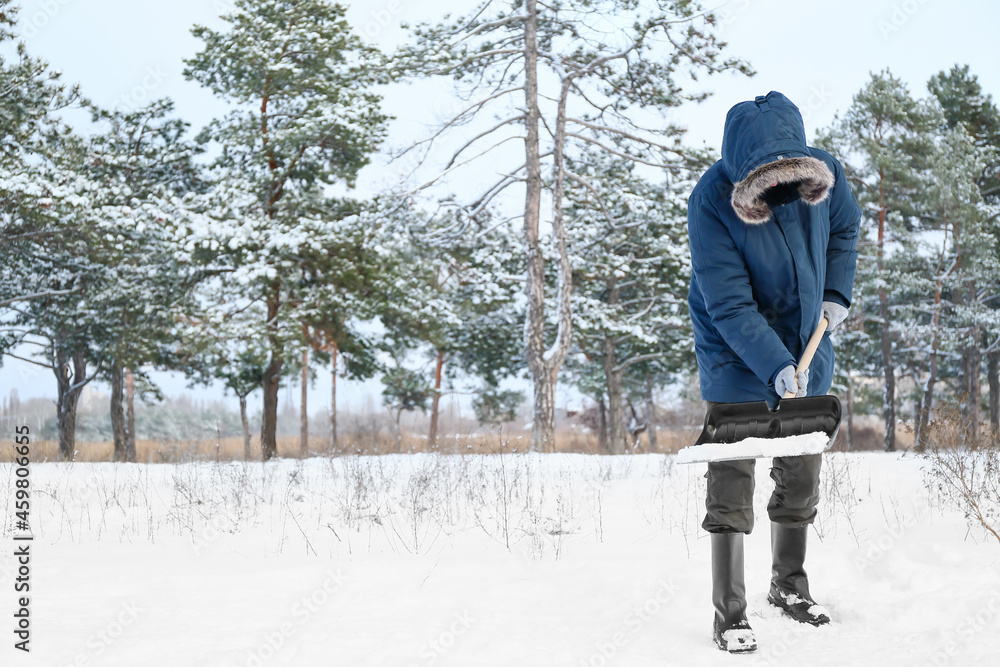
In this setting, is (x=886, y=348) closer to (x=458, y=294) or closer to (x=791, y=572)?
(x=458, y=294)

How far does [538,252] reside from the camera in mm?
12242

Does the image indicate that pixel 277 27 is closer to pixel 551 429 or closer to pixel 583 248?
pixel 583 248

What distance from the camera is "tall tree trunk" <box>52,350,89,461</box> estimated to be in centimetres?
1939

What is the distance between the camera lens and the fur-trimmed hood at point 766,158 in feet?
7.14

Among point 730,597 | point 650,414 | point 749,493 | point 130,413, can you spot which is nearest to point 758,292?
point 749,493

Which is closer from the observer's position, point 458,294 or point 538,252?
point 538,252

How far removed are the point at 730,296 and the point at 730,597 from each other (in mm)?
1006

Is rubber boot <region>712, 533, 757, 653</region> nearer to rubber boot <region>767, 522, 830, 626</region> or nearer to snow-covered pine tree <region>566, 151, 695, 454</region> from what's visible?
rubber boot <region>767, 522, 830, 626</region>

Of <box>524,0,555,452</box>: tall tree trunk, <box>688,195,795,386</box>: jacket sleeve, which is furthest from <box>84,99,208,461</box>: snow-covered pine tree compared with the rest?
<box>688,195,795,386</box>: jacket sleeve

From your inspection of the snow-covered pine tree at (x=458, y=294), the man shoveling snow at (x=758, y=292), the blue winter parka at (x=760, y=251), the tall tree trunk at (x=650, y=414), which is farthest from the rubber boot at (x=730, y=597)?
the tall tree trunk at (x=650, y=414)

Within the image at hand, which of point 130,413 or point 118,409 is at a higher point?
point 118,409

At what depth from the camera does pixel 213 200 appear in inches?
531

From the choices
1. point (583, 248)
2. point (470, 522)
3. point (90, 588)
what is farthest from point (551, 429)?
point (90, 588)

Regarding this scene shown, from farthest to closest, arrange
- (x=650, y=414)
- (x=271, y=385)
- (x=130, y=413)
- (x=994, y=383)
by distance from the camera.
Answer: (x=650, y=414), (x=130, y=413), (x=994, y=383), (x=271, y=385)
